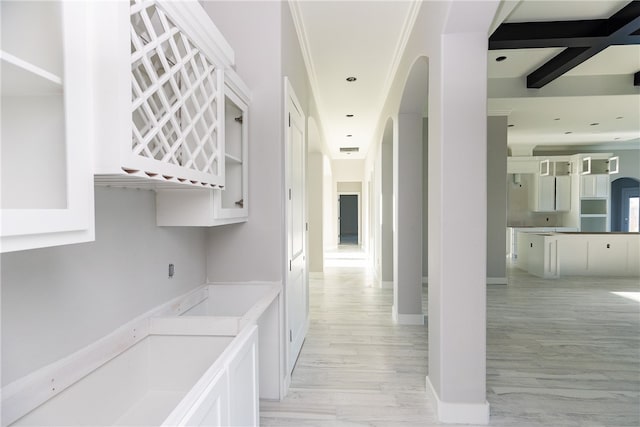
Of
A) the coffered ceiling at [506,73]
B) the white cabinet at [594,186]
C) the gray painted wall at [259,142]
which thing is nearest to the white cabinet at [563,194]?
the white cabinet at [594,186]

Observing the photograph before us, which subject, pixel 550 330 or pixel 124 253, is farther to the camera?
pixel 550 330

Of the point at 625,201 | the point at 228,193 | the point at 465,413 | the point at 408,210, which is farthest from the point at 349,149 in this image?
the point at 625,201

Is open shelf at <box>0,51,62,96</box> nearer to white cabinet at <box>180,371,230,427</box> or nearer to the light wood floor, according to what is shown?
white cabinet at <box>180,371,230,427</box>

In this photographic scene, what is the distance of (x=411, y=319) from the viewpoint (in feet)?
12.6

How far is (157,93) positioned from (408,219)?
306cm

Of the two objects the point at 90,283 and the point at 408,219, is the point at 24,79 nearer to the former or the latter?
the point at 90,283

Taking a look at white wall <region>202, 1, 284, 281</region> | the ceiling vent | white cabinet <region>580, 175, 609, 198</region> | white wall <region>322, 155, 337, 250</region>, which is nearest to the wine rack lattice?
white wall <region>202, 1, 284, 281</region>

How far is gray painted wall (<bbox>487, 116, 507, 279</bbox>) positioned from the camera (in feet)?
18.7

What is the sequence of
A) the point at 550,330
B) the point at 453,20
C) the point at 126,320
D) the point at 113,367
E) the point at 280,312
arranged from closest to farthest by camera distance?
the point at 113,367
the point at 126,320
the point at 453,20
the point at 280,312
the point at 550,330

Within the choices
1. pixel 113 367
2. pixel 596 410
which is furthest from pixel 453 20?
pixel 596 410

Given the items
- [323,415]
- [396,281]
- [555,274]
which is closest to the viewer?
[323,415]

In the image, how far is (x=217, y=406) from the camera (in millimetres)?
1083

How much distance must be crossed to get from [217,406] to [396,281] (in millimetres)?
3054

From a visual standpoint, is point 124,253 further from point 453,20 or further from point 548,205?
point 548,205
